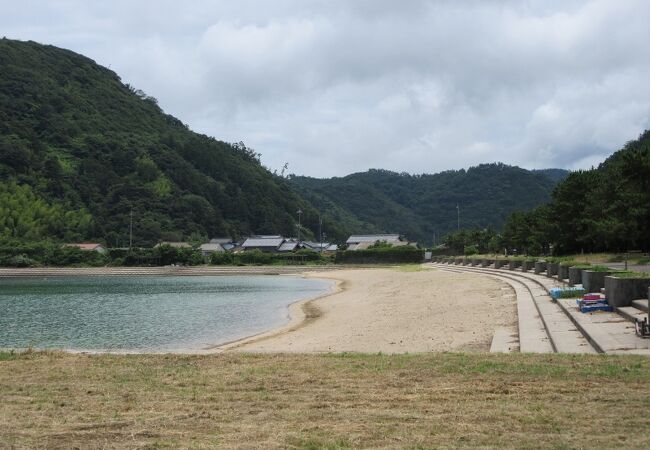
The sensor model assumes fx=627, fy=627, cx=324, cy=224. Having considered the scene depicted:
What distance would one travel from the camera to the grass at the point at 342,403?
6117 mm

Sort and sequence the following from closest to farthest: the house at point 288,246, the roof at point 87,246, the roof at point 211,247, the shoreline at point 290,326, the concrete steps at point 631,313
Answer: the concrete steps at point 631,313 < the shoreline at point 290,326 < the roof at point 87,246 < the house at point 288,246 < the roof at point 211,247

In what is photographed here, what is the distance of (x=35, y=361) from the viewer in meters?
12.4

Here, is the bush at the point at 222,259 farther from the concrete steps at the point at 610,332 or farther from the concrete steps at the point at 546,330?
the concrete steps at the point at 610,332

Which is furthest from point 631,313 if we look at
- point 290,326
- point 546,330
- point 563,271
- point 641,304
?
point 290,326

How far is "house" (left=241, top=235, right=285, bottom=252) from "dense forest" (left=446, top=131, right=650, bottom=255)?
78.7 meters

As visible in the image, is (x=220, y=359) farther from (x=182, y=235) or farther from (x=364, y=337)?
(x=182, y=235)

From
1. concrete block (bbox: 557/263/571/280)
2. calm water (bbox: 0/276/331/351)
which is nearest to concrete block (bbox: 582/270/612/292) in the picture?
concrete block (bbox: 557/263/571/280)

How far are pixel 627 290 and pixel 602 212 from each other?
3044 centimetres

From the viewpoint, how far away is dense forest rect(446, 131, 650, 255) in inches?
1494

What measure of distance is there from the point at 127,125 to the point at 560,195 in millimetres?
165572

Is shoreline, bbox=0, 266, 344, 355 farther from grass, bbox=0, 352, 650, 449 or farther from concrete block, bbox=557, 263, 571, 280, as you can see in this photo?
concrete block, bbox=557, 263, 571, 280

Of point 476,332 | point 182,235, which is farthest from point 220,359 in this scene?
point 182,235

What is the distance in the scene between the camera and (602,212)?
140 feet

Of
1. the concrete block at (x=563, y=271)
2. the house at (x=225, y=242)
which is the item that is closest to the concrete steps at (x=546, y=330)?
the concrete block at (x=563, y=271)
